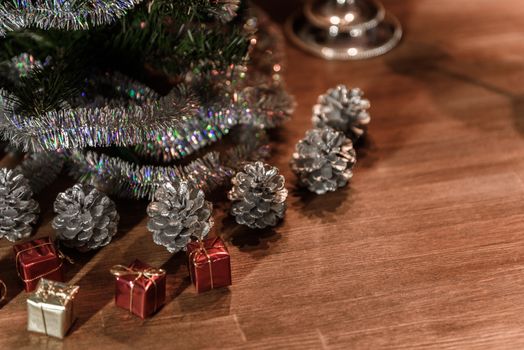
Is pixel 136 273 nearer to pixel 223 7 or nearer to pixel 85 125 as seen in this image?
pixel 85 125

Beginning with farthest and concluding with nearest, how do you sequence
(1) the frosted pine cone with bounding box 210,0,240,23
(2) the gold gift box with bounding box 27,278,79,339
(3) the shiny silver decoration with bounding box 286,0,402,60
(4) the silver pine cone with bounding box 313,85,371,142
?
1. (3) the shiny silver decoration with bounding box 286,0,402,60
2. (4) the silver pine cone with bounding box 313,85,371,142
3. (1) the frosted pine cone with bounding box 210,0,240,23
4. (2) the gold gift box with bounding box 27,278,79,339

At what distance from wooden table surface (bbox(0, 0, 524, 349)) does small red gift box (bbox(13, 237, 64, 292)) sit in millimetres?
24

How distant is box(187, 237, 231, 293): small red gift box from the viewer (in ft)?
2.23

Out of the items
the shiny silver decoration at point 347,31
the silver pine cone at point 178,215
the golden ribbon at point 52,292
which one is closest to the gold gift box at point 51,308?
the golden ribbon at point 52,292

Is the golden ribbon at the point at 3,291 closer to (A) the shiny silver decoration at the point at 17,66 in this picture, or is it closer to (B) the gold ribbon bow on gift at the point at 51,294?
(B) the gold ribbon bow on gift at the point at 51,294

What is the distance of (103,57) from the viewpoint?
0.84 meters

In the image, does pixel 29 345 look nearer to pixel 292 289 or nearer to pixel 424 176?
pixel 292 289

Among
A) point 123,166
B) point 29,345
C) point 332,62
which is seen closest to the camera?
point 29,345

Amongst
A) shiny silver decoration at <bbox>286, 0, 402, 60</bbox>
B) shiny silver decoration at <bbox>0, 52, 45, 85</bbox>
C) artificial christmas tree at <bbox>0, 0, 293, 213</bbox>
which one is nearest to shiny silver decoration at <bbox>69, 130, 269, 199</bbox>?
artificial christmas tree at <bbox>0, 0, 293, 213</bbox>

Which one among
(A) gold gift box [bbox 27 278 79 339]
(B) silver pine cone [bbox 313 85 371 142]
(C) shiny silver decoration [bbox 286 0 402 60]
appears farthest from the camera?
(C) shiny silver decoration [bbox 286 0 402 60]

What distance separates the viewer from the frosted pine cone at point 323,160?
2.61 ft

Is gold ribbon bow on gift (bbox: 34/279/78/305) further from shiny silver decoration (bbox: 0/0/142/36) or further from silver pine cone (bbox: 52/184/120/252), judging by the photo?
shiny silver decoration (bbox: 0/0/142/36)

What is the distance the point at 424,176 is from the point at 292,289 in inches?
10.0

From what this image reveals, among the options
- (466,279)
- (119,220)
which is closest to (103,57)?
(119,220)
